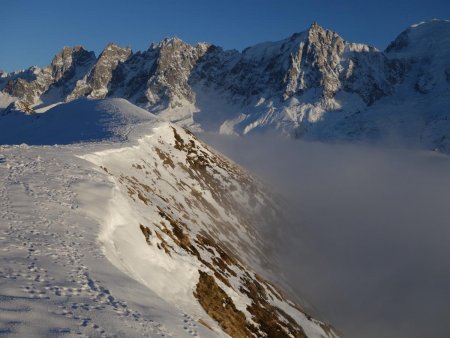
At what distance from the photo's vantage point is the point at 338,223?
105 metres

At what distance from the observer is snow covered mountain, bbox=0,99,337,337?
1339cm

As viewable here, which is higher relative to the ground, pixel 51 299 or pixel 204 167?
pixel 204 167

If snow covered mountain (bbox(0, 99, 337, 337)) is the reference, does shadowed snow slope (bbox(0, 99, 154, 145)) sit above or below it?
above

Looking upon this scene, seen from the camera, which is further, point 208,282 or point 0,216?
point 208,282

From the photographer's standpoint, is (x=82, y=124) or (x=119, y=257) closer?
(x=119, y=257)

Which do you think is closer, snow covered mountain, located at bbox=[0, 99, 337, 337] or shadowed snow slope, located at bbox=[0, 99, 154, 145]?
snow covered mountain, located at bbox=[0, 99, 337, 337]

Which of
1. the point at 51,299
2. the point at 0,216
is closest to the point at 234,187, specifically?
the point at 0,216

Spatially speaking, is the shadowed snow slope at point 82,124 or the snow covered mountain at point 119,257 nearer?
the snow covered mountain at point 119,257

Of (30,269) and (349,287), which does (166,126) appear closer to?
(349,287)

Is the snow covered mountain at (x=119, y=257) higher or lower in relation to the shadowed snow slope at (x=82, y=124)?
lower

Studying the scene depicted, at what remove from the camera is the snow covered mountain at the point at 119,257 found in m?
13.4

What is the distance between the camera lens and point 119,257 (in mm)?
19578

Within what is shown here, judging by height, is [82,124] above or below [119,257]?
above

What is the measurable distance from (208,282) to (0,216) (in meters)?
12.0
